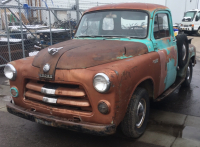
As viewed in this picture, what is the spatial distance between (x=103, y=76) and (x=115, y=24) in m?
1.71

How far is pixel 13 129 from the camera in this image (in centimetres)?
363

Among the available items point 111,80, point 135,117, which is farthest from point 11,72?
point 135,117

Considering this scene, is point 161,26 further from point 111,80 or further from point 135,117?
point 111,80

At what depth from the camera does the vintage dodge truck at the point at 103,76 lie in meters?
2.59

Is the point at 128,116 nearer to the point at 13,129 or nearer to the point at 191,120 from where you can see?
the point at 191,120

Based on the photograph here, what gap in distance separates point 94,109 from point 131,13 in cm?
205

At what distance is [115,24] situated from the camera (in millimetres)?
3910

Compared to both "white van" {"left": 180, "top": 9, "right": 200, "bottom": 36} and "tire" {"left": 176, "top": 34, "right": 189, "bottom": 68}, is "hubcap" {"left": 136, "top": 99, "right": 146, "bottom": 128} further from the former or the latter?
"white van" {"left": 180, "top": 9, "right": 200, "bottom": 36}

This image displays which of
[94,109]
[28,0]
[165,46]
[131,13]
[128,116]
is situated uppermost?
[28,0]

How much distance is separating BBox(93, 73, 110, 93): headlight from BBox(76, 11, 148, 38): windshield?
1520 millimetres

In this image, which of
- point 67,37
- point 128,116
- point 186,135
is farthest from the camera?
point 67,37

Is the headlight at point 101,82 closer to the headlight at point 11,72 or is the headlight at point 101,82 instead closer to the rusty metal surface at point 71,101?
the rusty metal surface at point 71,101

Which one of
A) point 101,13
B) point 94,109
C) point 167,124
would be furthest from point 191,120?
point 101,13

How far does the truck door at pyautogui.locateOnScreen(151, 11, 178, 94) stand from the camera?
3762 millimetres
